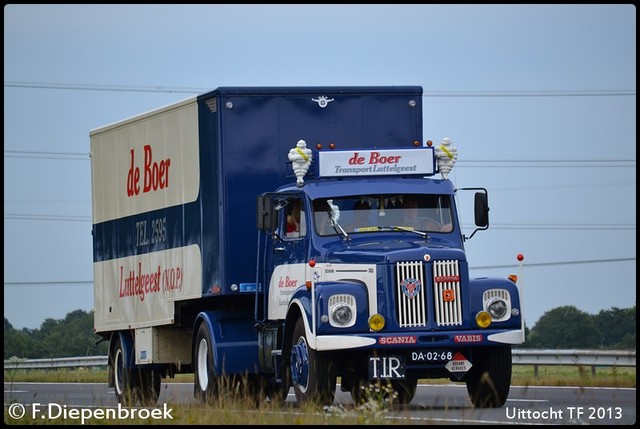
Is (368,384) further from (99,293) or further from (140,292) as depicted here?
(99,293)

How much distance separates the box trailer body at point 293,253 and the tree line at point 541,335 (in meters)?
25.8

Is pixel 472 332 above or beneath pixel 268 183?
beneath

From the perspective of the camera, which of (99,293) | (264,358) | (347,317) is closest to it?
(347,317)

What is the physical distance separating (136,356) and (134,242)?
1811 millimetres

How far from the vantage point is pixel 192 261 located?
23906 mm

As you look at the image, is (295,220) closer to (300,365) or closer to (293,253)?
(293,253)

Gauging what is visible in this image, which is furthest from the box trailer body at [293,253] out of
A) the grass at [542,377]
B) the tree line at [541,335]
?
the tree line at [541,335]

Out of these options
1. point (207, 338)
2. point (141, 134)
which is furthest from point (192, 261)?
point (141, 134)

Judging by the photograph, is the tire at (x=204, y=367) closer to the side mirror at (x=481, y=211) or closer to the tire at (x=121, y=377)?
the tire at (x=121, y=377)

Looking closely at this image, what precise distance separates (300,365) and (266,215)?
6.77 ft

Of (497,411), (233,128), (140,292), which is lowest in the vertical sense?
(497,411)

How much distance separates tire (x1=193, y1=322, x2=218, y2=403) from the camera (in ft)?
74.9

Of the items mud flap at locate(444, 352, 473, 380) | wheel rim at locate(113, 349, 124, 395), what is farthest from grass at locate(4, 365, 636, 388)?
wheel rim at locate(113, 349, 124, 395)

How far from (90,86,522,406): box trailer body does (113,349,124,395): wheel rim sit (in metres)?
0.08
